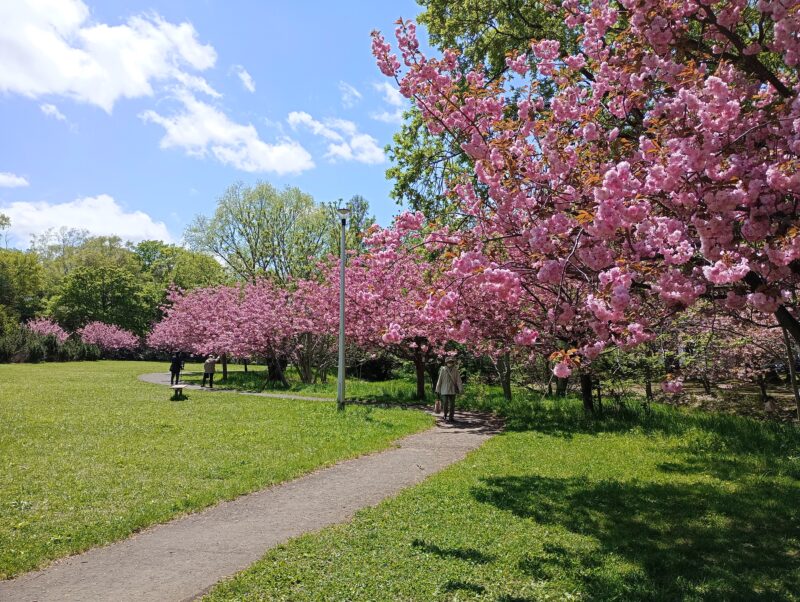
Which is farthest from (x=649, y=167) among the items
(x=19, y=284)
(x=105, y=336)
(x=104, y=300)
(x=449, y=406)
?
(x=104, y=300)

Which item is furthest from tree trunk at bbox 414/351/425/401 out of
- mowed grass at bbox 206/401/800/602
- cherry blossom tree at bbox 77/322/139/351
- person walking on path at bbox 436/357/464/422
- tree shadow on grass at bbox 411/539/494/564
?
cherry blossom tree at bbox 77/322/139/351

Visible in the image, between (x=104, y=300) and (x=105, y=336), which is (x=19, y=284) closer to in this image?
(x=104, y=300)

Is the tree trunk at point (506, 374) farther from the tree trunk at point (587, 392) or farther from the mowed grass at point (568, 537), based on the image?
the mowed grass at point (568, 537)

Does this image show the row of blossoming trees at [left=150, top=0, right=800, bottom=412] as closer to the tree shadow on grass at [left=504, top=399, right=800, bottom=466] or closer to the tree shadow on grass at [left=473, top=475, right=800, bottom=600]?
the tree shadow on grass at [left=473, top=475, right=800, bottom=600]

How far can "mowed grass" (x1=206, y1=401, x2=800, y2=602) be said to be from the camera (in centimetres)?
407

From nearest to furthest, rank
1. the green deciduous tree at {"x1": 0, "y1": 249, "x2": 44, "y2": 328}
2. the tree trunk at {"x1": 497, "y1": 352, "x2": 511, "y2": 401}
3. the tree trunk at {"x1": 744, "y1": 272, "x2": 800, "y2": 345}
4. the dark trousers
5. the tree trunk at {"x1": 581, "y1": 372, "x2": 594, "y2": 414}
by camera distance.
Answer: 1. the tree trunk at {"x1": 744, "y1": 272, "x2": 800, "y2": 345}
2. the tree trunk at {"x1": 581, "y1": 372, "x2": 594, "y2": 414}
3. the dark trousers
4. the tree trunk at {"x1": 497, "y1": 352, "x2": 511, "y2": 401}
5. the green deciduous tree at {"x1": 0, "y1": 249, "x2": 44, "y2": 328}

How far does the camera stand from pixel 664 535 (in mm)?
5250

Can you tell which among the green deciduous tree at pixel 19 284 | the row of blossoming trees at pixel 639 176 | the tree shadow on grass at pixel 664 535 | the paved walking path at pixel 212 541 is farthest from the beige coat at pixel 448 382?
the green deciduous tree at pixel 19 284

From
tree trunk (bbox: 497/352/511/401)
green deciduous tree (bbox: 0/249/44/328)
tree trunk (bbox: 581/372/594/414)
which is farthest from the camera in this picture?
green deciduous tree (bbox: 0/249/44/328)

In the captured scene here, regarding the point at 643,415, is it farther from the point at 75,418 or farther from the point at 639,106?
the point at 75,418

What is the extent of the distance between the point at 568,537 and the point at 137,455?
6978 mm

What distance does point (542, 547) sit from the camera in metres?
4.91

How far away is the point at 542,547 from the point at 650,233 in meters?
3.03

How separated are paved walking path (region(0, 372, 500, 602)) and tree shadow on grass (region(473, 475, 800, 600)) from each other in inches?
64.6
